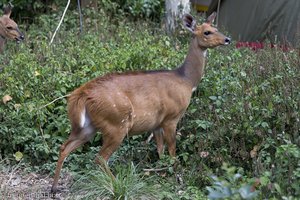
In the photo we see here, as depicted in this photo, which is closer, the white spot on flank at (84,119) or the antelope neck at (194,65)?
the white spot on flank at (84,119)

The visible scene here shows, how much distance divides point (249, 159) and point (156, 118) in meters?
1.10

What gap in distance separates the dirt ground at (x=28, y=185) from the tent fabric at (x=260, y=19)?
5.48 meters

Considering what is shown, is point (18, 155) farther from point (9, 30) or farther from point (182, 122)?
point (9, 30)

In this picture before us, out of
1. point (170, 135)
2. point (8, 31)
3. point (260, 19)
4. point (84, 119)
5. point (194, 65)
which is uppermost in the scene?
point (194, 65)

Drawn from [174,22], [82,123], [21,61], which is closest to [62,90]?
[21,61]

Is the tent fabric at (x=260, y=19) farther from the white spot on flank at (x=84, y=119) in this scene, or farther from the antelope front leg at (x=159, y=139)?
the white spot on flank at (x=84, y=119)

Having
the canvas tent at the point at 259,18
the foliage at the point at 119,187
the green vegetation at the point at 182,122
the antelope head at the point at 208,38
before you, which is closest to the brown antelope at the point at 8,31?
the green vegetation at the point at 182,122

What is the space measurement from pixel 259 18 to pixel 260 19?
0.13 ft

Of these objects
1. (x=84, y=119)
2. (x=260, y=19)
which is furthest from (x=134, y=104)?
(x=260, y=19)

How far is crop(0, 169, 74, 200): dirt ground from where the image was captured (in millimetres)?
7402

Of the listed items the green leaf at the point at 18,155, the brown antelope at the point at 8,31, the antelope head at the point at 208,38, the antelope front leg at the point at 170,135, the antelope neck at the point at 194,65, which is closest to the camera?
the antelope front leg at the point at 170,135

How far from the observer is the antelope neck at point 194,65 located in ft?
27.5

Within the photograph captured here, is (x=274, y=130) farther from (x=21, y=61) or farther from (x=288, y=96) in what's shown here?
(x=21, y=61)

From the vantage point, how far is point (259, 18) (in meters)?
13.3
